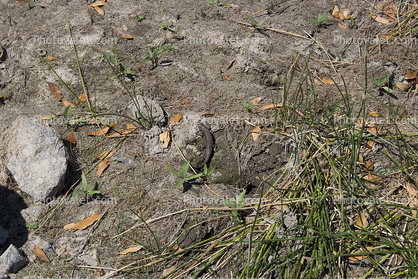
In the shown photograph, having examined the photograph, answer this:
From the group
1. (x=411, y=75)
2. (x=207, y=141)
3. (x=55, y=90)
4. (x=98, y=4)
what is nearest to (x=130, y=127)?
(x=207, y=141)

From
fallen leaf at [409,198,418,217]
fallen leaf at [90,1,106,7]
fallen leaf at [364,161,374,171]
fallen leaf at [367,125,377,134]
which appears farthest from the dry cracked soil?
fallen leaf at [409,198,418,217]

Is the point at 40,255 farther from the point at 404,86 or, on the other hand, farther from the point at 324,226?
the point at 404,86

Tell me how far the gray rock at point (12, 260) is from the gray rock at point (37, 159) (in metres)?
0.46

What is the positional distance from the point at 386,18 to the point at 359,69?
981mm

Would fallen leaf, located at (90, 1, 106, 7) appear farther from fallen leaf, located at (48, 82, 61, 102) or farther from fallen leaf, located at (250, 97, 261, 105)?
fallen leaf, located at (250, 97, 261, 105)

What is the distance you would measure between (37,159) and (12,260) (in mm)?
834

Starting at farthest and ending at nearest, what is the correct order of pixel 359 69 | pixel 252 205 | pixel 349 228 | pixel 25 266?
pixel 359 69 < pixel 252 205 < pixel 25 266 < pixel 349 228

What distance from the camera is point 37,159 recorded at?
2785 millimetres

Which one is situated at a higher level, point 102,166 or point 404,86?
point 102,166

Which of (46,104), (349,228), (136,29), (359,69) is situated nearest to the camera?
(349,228)

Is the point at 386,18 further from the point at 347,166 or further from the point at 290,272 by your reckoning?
the point at 290,272

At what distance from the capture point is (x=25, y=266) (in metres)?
2.48

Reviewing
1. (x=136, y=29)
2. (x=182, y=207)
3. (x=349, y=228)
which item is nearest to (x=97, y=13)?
(x=136, y=29)

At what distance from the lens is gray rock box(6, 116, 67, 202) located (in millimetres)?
2713
